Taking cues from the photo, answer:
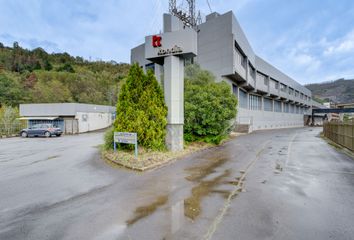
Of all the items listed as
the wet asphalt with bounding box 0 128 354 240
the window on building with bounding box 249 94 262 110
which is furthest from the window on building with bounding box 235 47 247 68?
the wet asphalt with bounding box 0 128 354 240

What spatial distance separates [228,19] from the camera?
72.4 feet

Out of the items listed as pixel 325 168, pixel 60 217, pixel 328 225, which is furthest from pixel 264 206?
pixel 325 168

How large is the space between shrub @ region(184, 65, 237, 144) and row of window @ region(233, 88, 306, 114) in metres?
14.9

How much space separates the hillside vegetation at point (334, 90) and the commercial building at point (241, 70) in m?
74.2

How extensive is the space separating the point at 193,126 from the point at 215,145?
2.19 m

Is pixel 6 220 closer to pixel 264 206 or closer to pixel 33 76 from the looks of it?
pixel 264 206

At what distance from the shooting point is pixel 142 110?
9.29 meters

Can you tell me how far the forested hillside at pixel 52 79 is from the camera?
4216 centimetres

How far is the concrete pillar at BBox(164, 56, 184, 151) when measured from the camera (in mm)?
9797

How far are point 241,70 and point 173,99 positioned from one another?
18.2 m

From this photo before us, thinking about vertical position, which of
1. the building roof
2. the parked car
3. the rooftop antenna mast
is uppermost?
the rooftop antenna mast

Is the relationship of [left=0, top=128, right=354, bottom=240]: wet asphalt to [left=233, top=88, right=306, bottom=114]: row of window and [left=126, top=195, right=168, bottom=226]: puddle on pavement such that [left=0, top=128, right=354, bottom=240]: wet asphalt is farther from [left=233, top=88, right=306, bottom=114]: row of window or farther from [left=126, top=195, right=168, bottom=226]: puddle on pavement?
[left=233, top=88, right=306, bottom=114]: row of window

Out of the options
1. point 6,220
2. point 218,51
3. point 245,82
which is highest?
point 218,51

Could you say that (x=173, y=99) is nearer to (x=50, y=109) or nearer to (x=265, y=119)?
(x=50, y=109)
